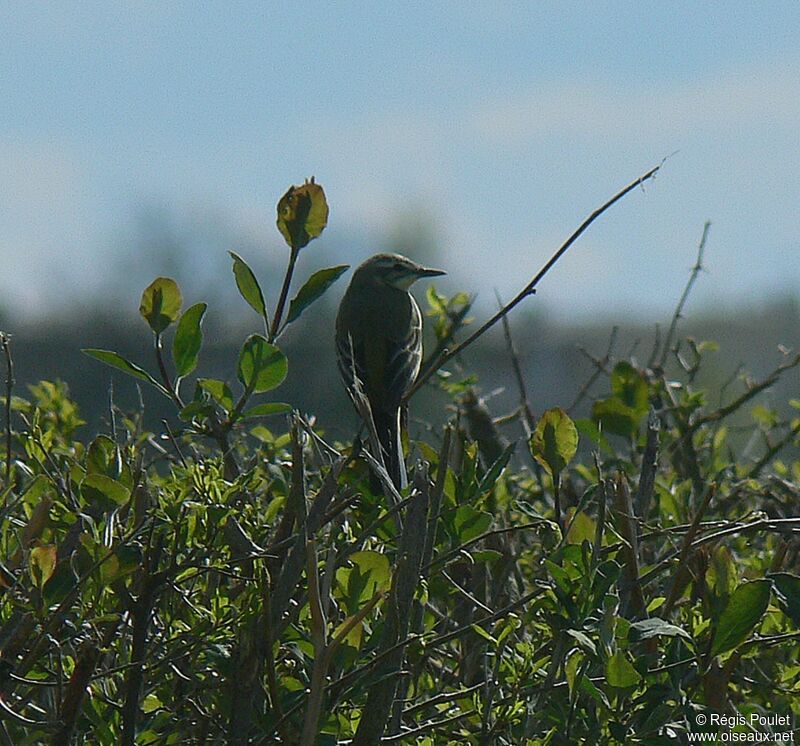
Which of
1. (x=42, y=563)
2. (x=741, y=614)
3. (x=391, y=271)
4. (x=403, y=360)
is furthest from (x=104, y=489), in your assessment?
(x=391, y=271)

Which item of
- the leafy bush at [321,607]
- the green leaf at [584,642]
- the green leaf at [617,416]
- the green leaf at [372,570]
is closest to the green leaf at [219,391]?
the leafy bush at [321,607]

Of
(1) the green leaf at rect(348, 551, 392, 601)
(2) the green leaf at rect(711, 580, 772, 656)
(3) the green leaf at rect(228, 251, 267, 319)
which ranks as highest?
(3) the green leaf at rect(228, 251, 267, 319)

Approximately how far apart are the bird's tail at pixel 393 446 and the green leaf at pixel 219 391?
28cm

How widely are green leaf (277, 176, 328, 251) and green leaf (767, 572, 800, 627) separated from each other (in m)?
0.98

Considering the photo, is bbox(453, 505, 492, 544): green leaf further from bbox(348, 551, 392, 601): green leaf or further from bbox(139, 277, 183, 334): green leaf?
bbox(139, 277, 183, 334): green leaf

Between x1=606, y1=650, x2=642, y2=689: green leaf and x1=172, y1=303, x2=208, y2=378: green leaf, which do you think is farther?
x1=172, y1=303, x2=208, y2=378: green leaf

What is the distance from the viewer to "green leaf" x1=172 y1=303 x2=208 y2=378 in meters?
2.32

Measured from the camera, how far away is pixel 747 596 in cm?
191

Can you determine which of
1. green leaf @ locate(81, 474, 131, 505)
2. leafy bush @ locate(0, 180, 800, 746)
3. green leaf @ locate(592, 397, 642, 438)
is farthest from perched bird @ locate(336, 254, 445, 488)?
green leaf @ locate(81, 474, 131, 505)

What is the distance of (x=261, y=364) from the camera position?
2289 mm

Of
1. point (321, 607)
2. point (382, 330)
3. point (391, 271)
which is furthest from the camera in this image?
point (391, 271)

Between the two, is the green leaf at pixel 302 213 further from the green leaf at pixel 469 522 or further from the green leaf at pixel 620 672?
the green leaf at pixel 620 672

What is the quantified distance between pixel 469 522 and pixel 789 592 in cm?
51

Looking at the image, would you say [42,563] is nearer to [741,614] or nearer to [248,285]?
[248,285]
